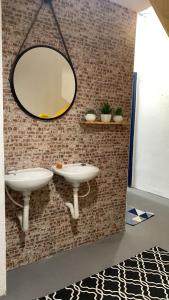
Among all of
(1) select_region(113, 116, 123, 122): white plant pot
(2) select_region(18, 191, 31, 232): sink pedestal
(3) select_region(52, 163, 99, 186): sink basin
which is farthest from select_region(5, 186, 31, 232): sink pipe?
(1) select_region(113, 116, 123, 122): white plant pot

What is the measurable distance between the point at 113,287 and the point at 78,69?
2.12 m

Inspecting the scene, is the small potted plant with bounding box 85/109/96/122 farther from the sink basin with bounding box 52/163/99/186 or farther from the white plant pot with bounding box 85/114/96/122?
the sink basin with bounding box 52/163/99/186

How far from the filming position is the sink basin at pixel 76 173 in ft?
7.73

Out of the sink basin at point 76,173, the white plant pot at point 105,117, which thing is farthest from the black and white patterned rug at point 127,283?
the white plant pot at point 105,117

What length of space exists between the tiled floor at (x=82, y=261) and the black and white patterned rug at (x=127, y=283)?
3.6 inches

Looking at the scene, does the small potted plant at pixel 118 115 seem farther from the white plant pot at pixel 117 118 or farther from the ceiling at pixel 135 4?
the ceiling at pixel 135 4

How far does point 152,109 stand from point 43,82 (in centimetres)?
292

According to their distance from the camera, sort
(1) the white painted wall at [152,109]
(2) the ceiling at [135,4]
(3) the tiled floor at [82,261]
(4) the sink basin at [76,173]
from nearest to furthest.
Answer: (3) the tiled floor at [82,261] < (4) the sink basin at [76,173] < (2) the ceiling at [135,4] < (1) the white painted wall at [152,109]

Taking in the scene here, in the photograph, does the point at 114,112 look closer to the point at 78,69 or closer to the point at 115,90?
the point at 115,90

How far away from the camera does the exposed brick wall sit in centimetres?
227

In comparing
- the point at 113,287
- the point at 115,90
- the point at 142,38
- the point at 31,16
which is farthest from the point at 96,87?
the point at 142,38

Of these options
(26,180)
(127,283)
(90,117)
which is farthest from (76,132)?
(127,283)

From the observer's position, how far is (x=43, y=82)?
2.39 meters

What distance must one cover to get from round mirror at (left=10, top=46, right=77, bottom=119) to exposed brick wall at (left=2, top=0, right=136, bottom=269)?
70 mm
